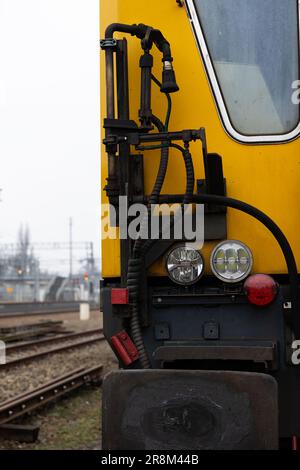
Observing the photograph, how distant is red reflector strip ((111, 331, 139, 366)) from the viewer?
111 inches

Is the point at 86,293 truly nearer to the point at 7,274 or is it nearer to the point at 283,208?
the point at 7,274

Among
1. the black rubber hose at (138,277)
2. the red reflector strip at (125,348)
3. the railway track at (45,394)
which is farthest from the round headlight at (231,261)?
the railway track at (45,394)

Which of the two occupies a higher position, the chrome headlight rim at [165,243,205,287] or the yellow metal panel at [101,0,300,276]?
the yellow metal panel at [101,0,300,276]

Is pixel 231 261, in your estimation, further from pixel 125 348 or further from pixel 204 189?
pixel 125 348

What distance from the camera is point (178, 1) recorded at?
3.10 m

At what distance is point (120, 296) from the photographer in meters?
2.77

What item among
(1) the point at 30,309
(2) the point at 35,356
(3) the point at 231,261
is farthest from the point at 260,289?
(1) the point at 30,309

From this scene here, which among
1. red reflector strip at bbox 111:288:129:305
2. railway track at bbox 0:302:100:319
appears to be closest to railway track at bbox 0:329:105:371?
red reflector strip at bbox 111:288:129:305

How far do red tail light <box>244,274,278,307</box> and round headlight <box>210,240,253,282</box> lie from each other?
5 centimetres

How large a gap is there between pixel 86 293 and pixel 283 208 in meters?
55.6

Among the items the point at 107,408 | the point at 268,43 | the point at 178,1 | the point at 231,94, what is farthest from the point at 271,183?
the point at 107,408

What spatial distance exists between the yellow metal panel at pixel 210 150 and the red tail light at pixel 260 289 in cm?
14

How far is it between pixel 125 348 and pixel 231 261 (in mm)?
665

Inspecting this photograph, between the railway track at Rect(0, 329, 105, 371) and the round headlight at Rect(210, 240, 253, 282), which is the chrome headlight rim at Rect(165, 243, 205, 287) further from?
the railway track at Rect(0, 329, 105, 371)
